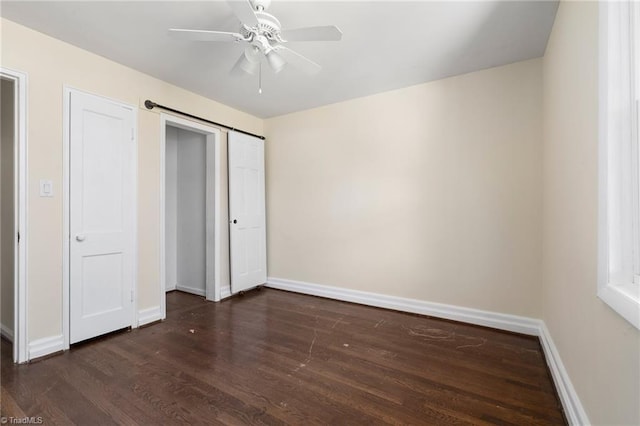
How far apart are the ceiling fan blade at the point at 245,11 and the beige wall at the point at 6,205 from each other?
2.34m

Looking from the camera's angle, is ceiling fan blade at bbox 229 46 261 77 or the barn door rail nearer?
ceiling fan blade at bbox 229 46 261 77

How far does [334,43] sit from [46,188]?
101 inches

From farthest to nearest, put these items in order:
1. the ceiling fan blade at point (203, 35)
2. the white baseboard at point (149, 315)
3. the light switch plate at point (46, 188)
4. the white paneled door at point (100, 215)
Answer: the white baseboard at point (149, 315)
the white paneled door at point (100, 215)
the light switch plate at point (46, 188)
the ceiling fan blade at point (203, 35)

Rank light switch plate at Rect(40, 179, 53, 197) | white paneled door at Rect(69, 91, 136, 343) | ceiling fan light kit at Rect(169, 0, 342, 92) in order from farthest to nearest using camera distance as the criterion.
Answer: white paneled door at Rect(69, 91, 136, 343)
light switch plate at Rect(40, 179, 53, 197)
ceiling fan light kit at Rect(169, 0, 342, 92)

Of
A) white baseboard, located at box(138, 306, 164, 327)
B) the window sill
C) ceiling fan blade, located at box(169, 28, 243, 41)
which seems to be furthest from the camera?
white baseboard, located at box(138, 306, 164, 327)

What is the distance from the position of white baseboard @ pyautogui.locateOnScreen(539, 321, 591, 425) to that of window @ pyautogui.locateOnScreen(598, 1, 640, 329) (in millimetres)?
675

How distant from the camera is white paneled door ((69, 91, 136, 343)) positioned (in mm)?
2391

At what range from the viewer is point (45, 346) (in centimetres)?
222

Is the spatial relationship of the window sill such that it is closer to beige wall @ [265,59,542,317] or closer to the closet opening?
beige wall @ [265,59,542,317]

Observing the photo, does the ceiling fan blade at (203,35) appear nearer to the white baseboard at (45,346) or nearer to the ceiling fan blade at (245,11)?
the ceiling fan blade at (245,11)

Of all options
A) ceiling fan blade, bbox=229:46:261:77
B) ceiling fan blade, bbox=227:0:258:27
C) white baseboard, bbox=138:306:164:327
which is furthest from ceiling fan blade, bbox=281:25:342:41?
white baseboard, bbox=138:306:164:327

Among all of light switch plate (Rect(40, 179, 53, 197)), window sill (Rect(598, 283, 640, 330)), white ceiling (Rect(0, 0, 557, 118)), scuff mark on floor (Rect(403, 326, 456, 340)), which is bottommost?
scuff mark on floor (Rect(403, 326, 456, 340))

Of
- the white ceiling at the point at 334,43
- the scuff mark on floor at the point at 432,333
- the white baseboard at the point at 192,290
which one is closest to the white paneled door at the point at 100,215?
the white ceiling at the point at 334,43

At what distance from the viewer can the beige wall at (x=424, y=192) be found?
104 inches
